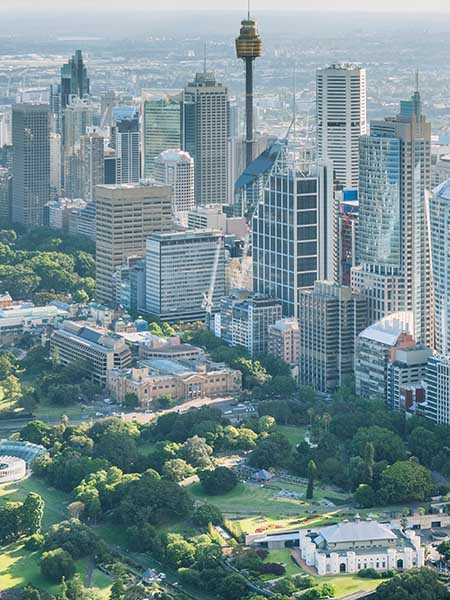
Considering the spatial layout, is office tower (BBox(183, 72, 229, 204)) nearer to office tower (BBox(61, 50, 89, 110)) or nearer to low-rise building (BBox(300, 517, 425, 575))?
office tower (BBox(61, 50, 89, 110))

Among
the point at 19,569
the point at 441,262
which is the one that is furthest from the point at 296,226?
the point at 19,569

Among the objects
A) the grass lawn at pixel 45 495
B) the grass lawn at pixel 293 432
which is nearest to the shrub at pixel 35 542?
the grass lawn at pixel 45 495

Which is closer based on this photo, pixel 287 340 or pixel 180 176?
pixel 287 340

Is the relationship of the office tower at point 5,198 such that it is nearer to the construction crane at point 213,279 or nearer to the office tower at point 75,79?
the office tower at point 75,79

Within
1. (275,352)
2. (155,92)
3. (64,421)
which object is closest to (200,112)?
(155,92)

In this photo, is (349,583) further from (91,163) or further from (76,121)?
(76,121)

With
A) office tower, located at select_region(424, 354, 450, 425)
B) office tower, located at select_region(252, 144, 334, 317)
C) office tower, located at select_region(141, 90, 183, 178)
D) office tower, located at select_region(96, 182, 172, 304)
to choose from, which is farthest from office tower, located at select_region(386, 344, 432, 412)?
office tower, located at select_region(141, 90, 183, 178)

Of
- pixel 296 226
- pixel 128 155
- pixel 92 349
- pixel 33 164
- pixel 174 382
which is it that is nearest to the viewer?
pixel 174 382
